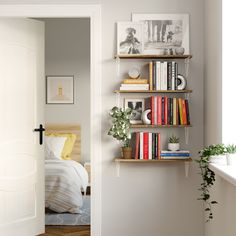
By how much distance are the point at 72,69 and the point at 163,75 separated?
3624 millimetres

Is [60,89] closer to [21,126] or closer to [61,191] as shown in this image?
[61,191]

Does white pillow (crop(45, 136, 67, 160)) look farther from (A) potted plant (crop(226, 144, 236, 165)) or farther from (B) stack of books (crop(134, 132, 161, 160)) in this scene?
(A) potted plant (crop(226, 144, 236, 165))

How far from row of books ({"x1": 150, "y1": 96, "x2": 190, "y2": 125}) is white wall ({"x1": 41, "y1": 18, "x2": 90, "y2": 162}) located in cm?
347

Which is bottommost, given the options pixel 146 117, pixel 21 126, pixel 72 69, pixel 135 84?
pixel 21 126

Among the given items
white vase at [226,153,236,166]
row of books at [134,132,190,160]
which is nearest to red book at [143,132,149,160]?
row of books at [134,132,190,160]

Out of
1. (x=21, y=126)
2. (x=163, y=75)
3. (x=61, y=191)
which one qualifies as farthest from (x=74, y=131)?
(x=163, y=75)

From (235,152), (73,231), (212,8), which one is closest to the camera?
(235,152)

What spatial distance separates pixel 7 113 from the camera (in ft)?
15.6

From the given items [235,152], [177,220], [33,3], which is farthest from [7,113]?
[235,152]

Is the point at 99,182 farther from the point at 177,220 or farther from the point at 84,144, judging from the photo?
the point at 84,144

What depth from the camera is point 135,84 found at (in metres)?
4.23

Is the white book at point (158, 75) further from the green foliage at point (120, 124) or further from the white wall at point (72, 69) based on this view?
the white wall at point (72, 69)

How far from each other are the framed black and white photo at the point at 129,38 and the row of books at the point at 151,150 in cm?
74

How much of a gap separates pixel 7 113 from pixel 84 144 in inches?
117
